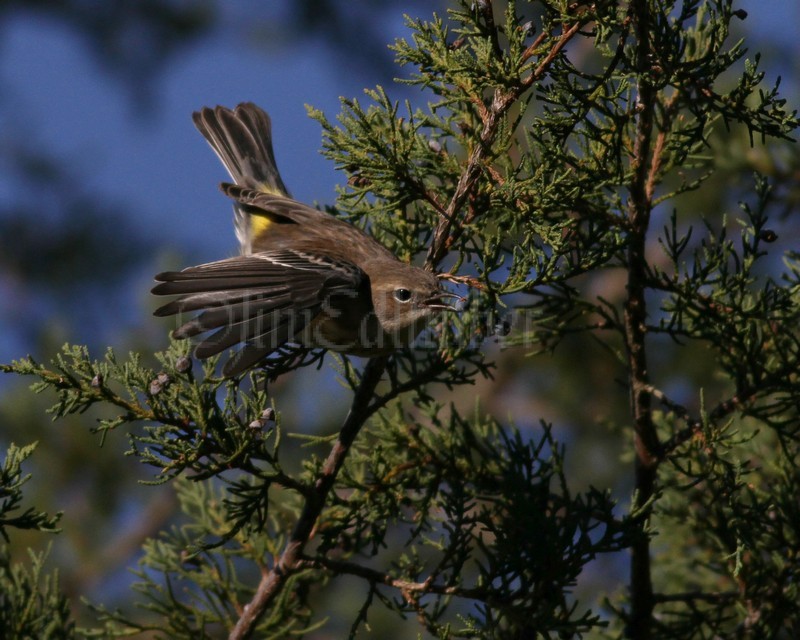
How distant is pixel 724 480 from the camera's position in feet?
9.95

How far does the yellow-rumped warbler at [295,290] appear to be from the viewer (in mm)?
3354

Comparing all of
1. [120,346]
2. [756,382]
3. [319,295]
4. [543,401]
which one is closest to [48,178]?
[120,346]

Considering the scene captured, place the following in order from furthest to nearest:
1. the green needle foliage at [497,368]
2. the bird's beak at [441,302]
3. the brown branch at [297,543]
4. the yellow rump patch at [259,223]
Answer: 1. the yellow rump patch at [259,223]
2. the bird's beak at [441,302]
3. the brown branch at [297,543]
4. the green needle foliage at [497,368]

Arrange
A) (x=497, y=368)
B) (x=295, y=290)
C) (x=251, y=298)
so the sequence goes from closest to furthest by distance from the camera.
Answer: (x=497, y=368) → (x=251, y=298) → (x=295, y=290)

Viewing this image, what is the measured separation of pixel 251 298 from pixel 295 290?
24cm

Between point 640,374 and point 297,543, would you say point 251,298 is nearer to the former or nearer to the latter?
point 297,543

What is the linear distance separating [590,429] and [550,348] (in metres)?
3.39

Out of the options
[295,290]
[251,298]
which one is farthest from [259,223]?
[251,298]

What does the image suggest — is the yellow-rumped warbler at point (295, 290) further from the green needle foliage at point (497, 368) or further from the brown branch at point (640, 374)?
the brown branch at point (640, 374)

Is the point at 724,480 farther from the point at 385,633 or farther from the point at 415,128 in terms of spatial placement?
the point at 385,633

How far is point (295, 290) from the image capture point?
3830mm

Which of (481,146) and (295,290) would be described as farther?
(295,290)

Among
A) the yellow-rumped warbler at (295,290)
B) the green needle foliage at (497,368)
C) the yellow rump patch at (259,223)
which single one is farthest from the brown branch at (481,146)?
the yellow rump patch at (259,223)

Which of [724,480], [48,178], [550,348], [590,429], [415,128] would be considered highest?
[48,178]
